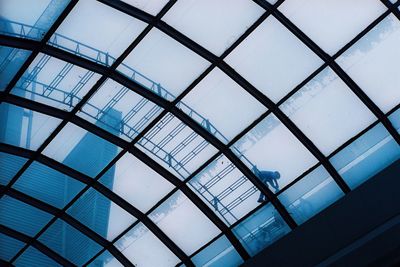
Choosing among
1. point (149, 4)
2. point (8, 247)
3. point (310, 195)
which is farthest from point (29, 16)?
point (8, 247)

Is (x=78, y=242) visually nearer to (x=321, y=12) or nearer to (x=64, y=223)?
(x=64, y=223)

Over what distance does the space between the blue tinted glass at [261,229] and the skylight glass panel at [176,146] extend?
3796 mm

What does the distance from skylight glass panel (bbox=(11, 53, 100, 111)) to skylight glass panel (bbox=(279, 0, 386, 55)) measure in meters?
9.19

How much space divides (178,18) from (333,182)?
33.4 feet

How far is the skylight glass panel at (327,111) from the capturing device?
74.6 feet

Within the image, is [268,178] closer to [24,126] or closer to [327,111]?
[327,111]

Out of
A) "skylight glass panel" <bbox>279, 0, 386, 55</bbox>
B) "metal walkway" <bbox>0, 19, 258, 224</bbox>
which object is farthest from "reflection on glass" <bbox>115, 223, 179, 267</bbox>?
"skylight glass panel" <bbox>279, 0, 386, 55</bbox>

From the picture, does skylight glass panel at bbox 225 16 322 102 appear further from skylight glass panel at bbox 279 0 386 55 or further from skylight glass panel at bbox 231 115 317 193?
skylight glass panel at bbox 231 115 317 193

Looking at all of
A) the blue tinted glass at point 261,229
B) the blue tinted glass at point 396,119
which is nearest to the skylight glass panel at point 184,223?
the blue tinted glass at point 261,229

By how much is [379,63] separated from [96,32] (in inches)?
468

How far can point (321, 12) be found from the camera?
21.2 metres

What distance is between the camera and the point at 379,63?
21906 millimetres

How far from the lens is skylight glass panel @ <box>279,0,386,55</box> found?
20828 mm

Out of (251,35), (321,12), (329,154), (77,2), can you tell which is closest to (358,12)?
(321,12)
